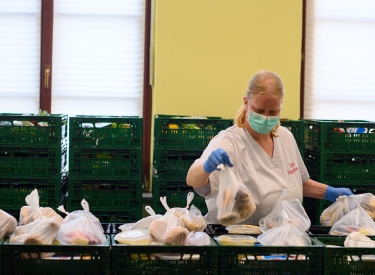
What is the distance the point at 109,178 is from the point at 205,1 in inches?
66.8

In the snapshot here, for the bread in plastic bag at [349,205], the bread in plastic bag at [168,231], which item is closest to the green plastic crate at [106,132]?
the bread in plastic bag at [349,205]

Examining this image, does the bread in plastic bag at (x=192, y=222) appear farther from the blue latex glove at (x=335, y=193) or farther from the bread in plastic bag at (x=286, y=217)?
the blue latex glove at (x=335, y=193)

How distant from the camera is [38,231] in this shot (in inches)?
77.0

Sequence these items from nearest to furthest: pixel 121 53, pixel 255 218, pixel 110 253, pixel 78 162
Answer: pixel 110 253 → pixel 255 218 → pixel 78 162 → pixel 121 53

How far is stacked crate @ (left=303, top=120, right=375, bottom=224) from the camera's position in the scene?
420 cm

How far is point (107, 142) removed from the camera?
4.19 metres

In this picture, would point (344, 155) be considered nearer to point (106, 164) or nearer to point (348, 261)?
point (106, 164)

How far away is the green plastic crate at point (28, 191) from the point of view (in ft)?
13.6

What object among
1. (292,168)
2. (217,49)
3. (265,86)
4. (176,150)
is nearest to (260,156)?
(292,168)

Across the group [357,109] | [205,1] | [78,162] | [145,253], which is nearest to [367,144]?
[357,109]

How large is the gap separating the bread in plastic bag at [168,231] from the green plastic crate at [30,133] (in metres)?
2.21

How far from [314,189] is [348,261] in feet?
3.71

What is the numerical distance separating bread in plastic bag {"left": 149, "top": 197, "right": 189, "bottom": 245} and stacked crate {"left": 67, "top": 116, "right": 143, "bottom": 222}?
83.7 inches

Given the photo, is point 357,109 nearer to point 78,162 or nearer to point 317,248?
point 78,162
